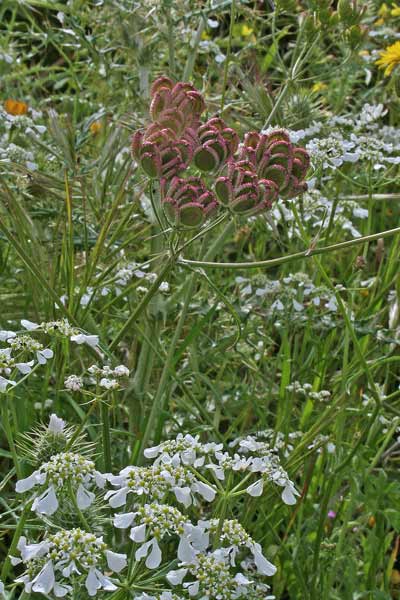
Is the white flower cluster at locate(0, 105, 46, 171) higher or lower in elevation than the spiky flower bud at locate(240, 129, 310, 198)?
lower

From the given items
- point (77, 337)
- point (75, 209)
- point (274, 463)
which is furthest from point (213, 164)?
point (75, 209)

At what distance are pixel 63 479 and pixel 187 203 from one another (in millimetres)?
352

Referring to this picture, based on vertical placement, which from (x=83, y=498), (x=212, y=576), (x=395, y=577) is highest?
(x=83, y=498)

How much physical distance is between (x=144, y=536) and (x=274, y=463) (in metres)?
0.27

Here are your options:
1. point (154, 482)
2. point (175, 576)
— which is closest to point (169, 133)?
point (154, 482)

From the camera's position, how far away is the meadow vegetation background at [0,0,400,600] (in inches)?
42.0

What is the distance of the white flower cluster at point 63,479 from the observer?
1017 mm

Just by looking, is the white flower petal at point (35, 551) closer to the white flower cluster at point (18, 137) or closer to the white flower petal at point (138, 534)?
the white flower petal at point (138, 534)

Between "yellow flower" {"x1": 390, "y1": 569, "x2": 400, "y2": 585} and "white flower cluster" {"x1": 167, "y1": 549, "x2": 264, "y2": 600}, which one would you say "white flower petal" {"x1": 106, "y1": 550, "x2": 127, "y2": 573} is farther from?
"yellow flower" {"x1": 390, "y1": 569, "x2": 400, "y2": 585}

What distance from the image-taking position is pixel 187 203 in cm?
109

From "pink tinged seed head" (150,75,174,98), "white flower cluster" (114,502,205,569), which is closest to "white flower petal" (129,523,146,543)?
"white flower cluster" (114,502,205,569)

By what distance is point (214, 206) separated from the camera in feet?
3.67

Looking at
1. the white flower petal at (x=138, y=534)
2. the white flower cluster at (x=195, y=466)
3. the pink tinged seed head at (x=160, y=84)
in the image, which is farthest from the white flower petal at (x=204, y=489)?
the pink tinged seed head at (x=160, y=84)

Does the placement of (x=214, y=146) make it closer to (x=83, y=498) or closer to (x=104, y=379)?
(x=104, y=379)
